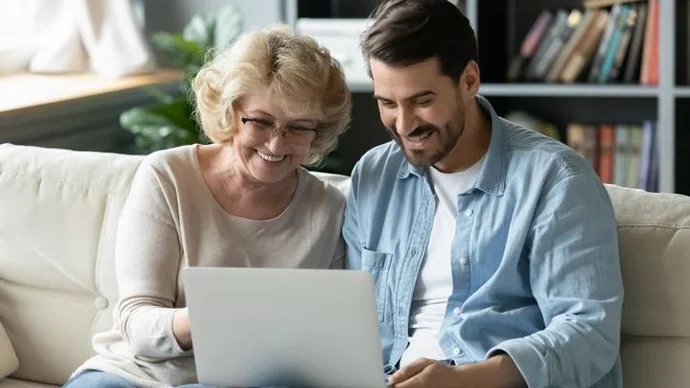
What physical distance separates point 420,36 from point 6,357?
41.9 inches

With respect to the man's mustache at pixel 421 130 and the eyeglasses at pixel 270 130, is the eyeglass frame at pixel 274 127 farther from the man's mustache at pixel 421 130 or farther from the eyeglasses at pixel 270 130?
the man's mustache at pixel 421 130

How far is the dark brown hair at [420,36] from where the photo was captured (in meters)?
1.89

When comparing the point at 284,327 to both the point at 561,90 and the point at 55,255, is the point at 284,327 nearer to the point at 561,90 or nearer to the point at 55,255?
the point at 55,255

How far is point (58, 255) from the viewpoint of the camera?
2381 millimetres

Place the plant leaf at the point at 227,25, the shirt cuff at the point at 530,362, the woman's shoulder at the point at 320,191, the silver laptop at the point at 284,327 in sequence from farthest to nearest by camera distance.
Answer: the plant leaf at the point at 227,25 < the woman's shoulder at the point at 320,191 < the shirt cuff at the point at 530,362 < the silver laptop at the point at 284,327

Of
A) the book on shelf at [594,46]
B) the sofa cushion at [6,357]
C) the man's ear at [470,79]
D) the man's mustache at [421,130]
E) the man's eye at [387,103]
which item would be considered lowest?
the sofa cushion at [6,357]

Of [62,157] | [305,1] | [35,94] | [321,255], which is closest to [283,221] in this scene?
[321,255]

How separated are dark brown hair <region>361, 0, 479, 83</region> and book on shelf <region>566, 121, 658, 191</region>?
5.82ft

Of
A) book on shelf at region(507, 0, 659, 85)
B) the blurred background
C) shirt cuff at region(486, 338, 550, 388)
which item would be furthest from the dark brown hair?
book on shelf at region(507, 0, 659, 85)

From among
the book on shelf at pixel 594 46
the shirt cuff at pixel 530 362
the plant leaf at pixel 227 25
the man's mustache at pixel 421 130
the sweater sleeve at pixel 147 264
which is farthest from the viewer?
the plant leaf at pixel 227 25

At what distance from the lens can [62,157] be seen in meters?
2.46

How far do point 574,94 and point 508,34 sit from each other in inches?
14.3

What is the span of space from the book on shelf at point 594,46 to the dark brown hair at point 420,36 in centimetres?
169

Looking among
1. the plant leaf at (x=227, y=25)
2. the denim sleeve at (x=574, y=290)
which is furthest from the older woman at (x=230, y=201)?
the plant leaf at (x=227, y=25)
